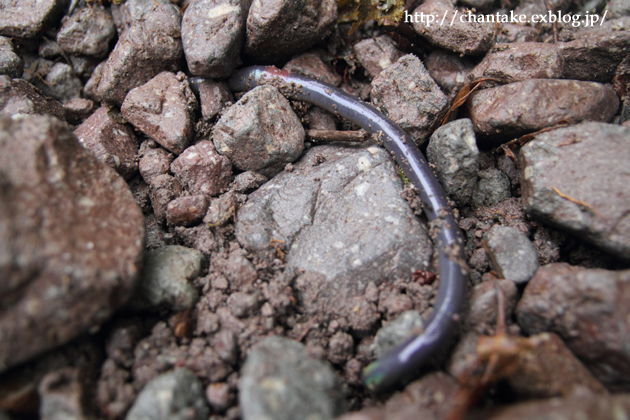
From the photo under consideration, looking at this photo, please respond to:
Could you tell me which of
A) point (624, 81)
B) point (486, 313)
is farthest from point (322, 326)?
point (624, 81)

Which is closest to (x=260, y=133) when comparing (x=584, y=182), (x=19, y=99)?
(x=19, y=99)

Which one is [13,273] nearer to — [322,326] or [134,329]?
[134,329]

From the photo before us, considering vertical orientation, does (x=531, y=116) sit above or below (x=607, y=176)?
above

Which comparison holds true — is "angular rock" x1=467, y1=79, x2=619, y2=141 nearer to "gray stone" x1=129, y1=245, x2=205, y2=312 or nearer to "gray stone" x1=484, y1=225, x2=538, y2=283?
"gray stone" x1=484, y1=225, x2=538, y2=283

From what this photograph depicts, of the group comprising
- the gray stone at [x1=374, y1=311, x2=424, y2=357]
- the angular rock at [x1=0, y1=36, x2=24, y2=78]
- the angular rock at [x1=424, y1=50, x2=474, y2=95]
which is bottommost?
the gray stone at [x1=374, y1=311, x2=424, y2=357]

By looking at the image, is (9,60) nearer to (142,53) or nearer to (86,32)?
(86,32)

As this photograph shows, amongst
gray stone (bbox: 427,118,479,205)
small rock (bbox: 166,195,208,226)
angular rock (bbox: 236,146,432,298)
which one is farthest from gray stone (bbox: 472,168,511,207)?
small rock (bbox: 166,195,208,226)

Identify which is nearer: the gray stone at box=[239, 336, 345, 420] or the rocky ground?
the gray stone at box=[239, 336, 345, 420]
